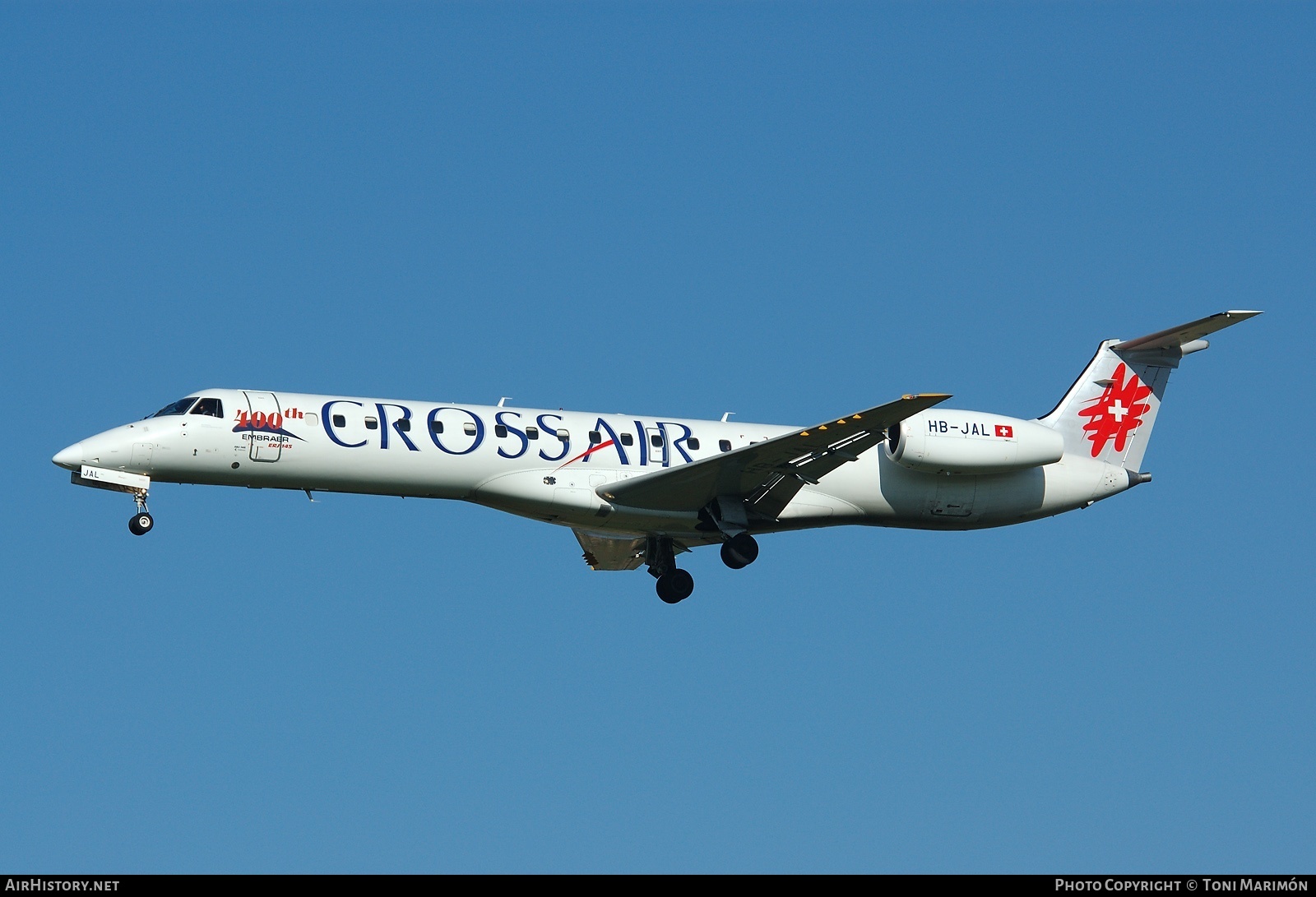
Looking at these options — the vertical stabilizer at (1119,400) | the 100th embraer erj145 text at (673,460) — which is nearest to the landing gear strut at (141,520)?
the 100th embraer erj145 text at (673,460)

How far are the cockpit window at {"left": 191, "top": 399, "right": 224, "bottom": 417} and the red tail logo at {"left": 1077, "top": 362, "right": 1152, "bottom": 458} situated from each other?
15.9 meters

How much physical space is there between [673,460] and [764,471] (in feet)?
5.97

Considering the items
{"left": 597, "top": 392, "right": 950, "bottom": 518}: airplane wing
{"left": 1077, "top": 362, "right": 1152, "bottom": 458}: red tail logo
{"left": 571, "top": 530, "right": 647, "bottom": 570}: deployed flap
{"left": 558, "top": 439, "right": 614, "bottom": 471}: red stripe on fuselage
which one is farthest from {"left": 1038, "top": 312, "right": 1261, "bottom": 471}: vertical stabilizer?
{"left": 558, "top": 439, "right": 614, "bottom": 471}: red stripe on fuselage

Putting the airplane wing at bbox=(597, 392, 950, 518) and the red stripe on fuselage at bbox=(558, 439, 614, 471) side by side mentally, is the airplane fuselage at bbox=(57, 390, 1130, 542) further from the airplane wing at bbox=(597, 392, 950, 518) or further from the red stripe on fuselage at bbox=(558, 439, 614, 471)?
the airplane wing at bbox=(597, 392, 950, 518)

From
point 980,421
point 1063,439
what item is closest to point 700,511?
point 980,421

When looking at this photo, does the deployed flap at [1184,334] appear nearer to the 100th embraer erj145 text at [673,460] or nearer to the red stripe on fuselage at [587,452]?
the 100th embraer erj145 text at [673,460]

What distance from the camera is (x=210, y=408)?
25672 millimetres

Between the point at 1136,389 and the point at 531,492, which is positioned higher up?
the point at 1136,389

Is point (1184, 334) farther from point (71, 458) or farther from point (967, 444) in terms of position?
point (71, 458)

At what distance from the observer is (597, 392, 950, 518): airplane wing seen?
83.3 ft
